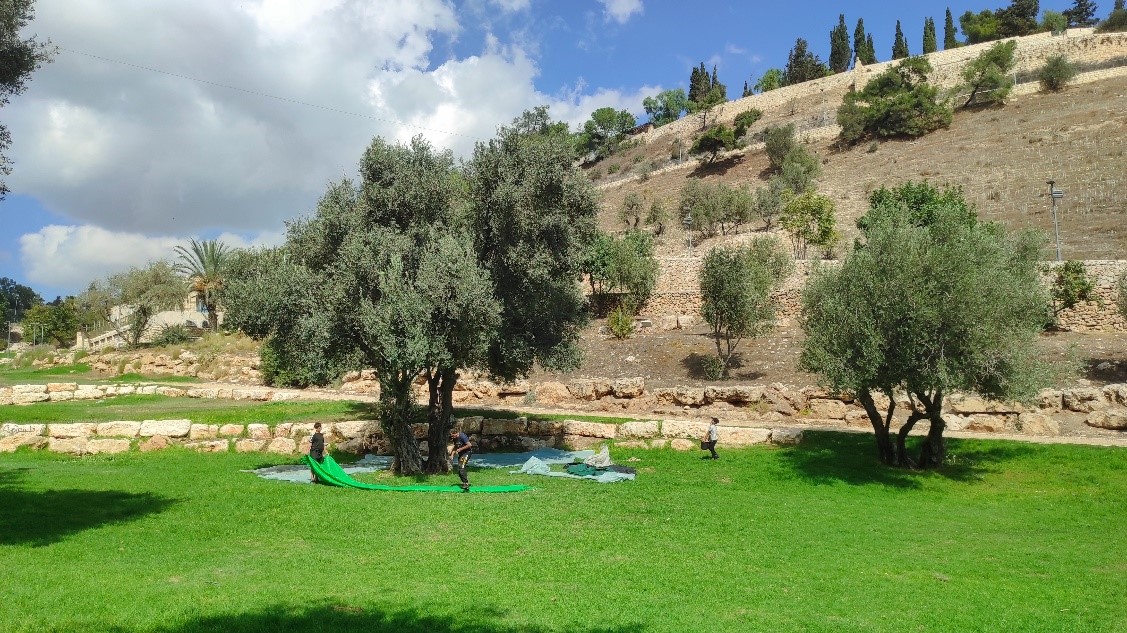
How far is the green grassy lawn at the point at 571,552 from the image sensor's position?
862 cm

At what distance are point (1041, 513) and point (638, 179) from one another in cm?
8917

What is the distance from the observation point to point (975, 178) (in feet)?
221

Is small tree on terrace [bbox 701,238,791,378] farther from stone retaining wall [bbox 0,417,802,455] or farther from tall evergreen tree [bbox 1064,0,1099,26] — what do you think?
tall evergreen tree [bbox 1064,0,1099,26]

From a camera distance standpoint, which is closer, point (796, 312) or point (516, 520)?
point (516, 520)

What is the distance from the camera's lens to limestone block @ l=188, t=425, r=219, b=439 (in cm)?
2241

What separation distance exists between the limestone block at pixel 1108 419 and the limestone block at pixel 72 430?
31451 mm

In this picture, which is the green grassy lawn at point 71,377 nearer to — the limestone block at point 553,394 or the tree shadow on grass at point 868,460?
the limestone block at point 553,394

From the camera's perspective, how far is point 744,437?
2312 centimetres

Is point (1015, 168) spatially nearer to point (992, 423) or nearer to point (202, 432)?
point (992, 423)

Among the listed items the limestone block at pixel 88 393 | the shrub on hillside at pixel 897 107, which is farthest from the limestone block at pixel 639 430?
the shrub on hillside at pixel 897 107

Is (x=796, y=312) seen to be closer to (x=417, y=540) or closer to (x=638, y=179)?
(x=417, y=540)

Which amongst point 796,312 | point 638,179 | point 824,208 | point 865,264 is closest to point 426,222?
point 865,264

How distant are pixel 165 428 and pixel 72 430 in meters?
2.77

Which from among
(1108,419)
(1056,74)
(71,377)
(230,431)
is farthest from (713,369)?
(1056,74)
